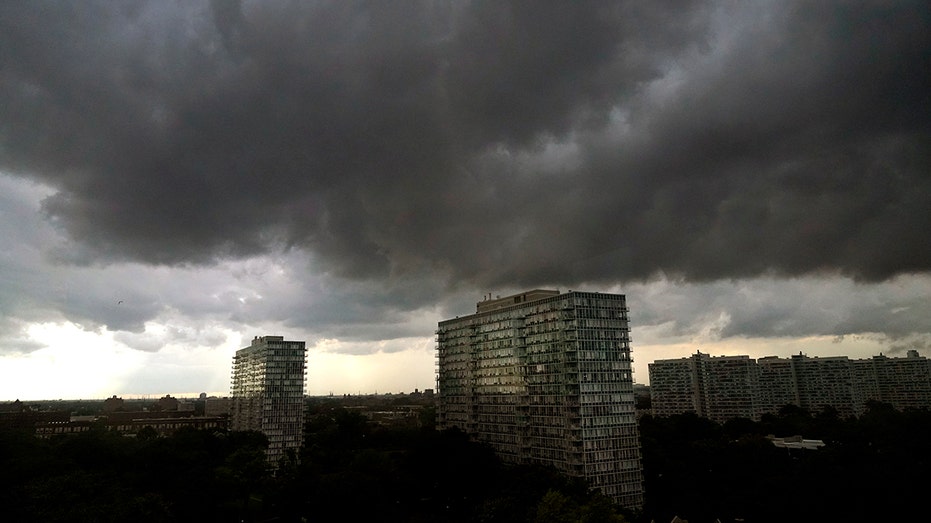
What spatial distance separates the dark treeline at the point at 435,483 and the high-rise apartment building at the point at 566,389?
29.4ft

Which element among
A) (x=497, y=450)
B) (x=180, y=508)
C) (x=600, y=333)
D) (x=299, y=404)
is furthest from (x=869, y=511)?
(x=299, y=404)

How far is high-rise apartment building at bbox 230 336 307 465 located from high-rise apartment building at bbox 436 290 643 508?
69.8 m

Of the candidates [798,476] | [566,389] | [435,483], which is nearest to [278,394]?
[435,483]

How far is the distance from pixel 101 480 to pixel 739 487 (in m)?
125

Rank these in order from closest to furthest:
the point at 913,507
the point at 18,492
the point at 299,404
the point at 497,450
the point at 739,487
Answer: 1. the point at 18,492
2. the point at 913,507
3. the point at 739,487
4. the point at 497,450
5. the point at 299,404

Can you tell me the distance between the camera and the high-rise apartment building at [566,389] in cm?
11256

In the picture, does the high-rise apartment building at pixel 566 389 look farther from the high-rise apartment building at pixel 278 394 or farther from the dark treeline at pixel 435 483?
the high-rise apartment building at pixel 278 394

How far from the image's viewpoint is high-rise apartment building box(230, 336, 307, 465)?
177 m

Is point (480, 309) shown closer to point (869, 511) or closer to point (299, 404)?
point (299, 404)

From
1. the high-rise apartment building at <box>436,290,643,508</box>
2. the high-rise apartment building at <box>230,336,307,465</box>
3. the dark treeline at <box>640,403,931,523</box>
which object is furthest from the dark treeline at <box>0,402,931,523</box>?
the high-rise apartment building at <box>230,336,307,465</box>

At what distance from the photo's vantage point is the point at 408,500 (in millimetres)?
114812

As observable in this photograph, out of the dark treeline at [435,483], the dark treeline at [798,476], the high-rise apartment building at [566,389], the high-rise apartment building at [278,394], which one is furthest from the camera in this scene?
the high-rise apartment building at [278,394]

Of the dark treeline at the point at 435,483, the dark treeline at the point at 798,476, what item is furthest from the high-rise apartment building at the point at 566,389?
the dark treeline at the point at 798,476

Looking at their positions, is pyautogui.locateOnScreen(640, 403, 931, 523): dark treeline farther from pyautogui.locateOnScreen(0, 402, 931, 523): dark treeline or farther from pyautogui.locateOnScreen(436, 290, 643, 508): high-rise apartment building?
pyautogui.locateOnScreen(436, 290, 643, 508): high-rise apartment building
